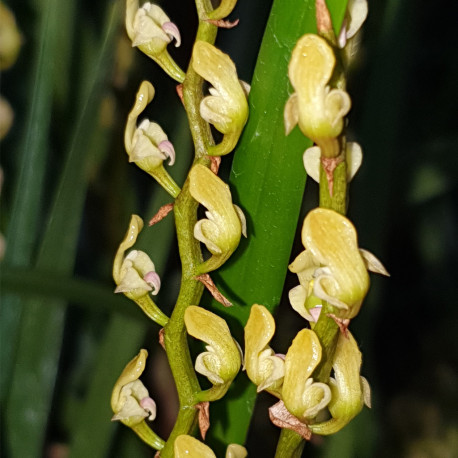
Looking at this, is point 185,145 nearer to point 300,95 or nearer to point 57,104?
point 57,104

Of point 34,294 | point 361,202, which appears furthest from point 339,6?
point 361,202

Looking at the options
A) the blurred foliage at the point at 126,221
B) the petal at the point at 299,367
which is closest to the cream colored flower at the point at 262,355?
the petal at the point at 299,367

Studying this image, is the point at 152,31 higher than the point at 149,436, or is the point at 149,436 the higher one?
the point at 152,31

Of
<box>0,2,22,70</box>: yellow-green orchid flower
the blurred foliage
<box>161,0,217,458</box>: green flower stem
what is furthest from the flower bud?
<box>0,2,22,70</box>: yellow-green orchid flower

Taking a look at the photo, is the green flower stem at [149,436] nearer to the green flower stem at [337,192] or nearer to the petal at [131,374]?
the petal at [131,374]

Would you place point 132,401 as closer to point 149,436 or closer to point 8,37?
point 149,436

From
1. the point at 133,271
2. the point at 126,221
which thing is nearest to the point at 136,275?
the point at 133,271
